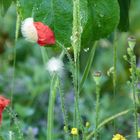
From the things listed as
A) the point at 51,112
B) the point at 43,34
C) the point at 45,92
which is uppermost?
the point at 43,34

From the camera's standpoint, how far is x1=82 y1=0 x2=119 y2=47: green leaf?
1145 mm

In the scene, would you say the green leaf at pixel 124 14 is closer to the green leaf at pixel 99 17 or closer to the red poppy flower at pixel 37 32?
the green leaf at pixel 99 17

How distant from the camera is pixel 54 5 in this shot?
1.12 m

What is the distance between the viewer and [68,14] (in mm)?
1123

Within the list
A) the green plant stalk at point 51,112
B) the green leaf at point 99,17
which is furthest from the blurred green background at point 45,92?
the green leaf at point 99,17

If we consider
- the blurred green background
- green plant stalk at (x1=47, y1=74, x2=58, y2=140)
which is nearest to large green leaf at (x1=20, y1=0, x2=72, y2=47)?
green plant stalk at (x1=47, y1=74, x2=58, y2=140)

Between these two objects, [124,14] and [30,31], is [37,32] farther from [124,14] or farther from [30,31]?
[124,14]

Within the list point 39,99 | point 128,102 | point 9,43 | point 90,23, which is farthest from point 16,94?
point 90,23

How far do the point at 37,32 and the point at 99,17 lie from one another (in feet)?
0.50

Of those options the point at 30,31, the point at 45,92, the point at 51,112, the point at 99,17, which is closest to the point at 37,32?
the point at 30,31

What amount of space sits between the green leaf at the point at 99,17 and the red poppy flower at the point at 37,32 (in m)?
0.08

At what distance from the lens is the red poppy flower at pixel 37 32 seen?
3.53 ft

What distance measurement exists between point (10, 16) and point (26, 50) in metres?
0.39

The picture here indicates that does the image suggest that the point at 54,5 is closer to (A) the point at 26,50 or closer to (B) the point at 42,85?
(B) the point at 42,85
